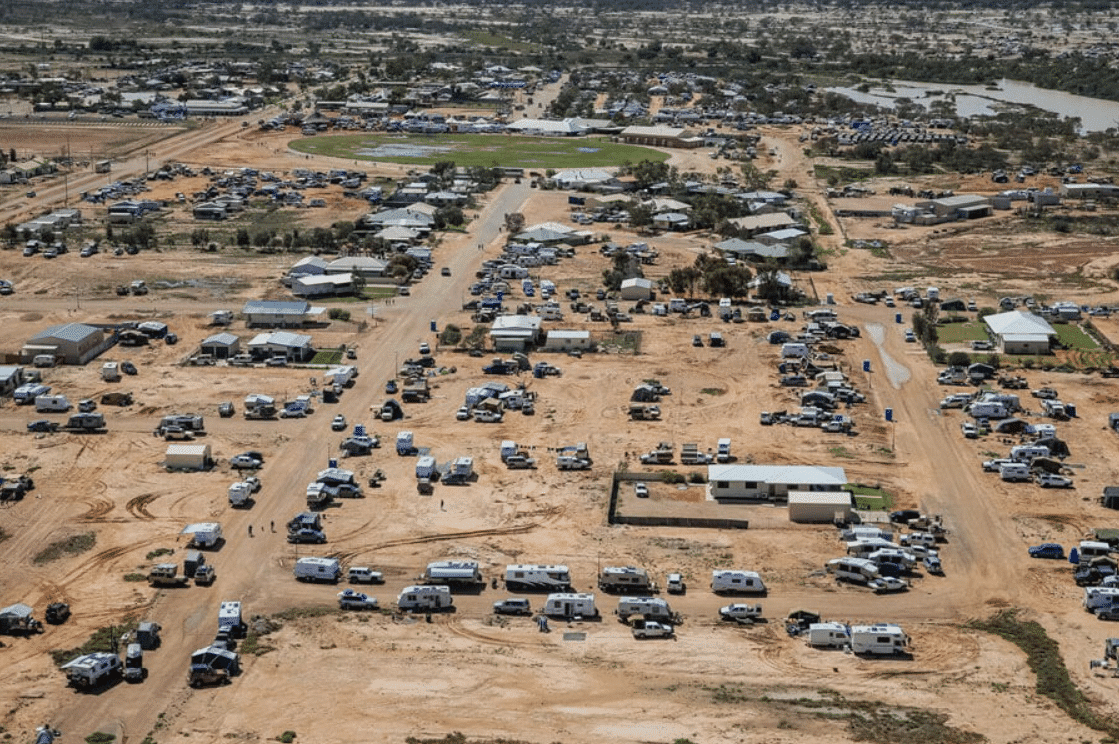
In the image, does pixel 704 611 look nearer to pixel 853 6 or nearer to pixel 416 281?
pixel 416 281

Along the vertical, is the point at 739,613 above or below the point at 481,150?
above

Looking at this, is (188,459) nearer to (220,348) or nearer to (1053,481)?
(220,348)

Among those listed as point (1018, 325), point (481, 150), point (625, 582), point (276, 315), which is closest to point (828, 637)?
point (625, 582)

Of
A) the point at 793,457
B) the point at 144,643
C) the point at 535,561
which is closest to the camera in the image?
the point at 144,643

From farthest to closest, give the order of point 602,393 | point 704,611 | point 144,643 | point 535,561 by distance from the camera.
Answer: point 602,393 → point 535,561 → point 704,611 → point 144,643

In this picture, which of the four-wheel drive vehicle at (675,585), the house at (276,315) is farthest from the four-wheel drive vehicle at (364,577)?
the house at (276,315)

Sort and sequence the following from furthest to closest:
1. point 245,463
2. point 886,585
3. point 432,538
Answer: point 245,463 → point 432,538 → point 886,585

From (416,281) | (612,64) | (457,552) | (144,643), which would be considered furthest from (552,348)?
(612,64)

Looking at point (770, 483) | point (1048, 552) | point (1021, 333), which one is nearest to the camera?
point (1048, 552)
